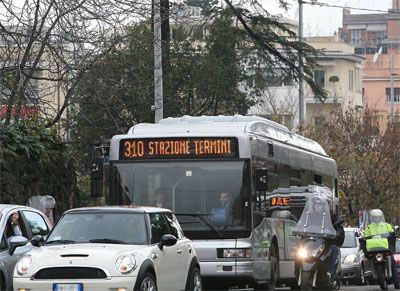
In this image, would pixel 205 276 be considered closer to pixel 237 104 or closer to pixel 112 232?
pixel 112 232

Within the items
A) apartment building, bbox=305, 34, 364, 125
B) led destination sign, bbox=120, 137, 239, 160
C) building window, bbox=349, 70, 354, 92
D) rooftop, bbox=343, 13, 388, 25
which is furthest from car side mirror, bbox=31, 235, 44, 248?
rooftop, bbox=343, 13, 388, 25

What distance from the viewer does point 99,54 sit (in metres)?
21.1

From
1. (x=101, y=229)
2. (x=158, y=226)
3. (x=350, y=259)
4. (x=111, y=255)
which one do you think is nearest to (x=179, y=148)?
(x=158, y=226)

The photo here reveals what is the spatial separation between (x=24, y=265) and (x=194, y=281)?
10.3 feet

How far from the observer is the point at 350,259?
3058 centimetres

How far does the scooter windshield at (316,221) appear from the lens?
64.0 ft

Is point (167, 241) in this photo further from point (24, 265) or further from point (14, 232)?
point (14, 232)

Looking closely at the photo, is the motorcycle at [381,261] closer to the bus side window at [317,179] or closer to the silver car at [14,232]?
the bus side window at [317,179]

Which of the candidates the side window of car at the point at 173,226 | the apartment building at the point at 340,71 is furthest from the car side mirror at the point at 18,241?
the apartment building at the point at 340,71

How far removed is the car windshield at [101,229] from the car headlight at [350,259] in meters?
15.7

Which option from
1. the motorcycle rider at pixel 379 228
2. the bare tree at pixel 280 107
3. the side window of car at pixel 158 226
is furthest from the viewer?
the bare tree at pixel 280 107

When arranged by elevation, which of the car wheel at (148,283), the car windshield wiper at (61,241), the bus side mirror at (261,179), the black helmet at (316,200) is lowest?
the car wheel at (148,283)

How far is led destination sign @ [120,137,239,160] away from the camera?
19766 mm

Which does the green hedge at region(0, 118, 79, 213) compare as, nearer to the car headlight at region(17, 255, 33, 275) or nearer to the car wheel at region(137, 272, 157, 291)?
the car headlight at region(17, 255, 33, 275)
